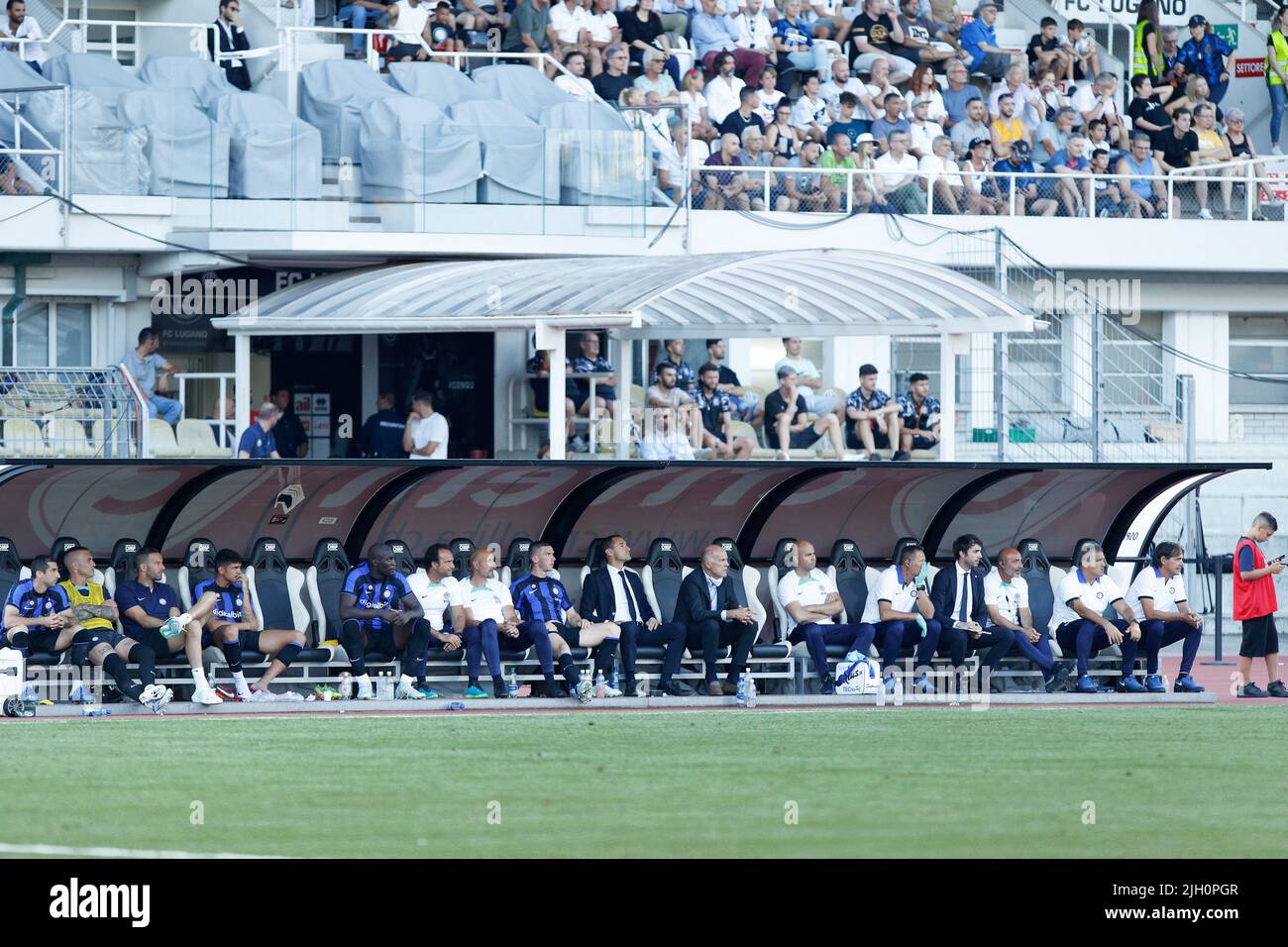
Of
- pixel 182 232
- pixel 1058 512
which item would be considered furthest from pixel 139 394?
pixel 1058 512

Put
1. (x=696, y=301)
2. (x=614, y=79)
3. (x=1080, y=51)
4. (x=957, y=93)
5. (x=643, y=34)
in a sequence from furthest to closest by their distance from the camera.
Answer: (x=1080, y=51)
(x=957, y=93)
(x=643, y=34)
(x=614, y=79)
(x=696, y=301)

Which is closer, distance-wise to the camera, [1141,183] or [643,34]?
[643,34]

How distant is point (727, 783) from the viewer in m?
12.0

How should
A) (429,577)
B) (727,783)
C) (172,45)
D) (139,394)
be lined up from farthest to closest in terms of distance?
(172,45)
(139,394)
(429,577)
(727,783)

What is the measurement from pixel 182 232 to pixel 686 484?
6496 mm

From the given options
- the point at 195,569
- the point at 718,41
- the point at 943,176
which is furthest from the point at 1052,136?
the point at 195,569

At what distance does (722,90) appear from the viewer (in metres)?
26.4

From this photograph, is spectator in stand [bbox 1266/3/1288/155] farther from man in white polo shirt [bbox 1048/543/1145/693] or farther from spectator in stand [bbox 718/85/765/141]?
man in white polo shirt [bbox 1048/543/1145/693]

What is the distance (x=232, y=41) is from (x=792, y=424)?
295 inches

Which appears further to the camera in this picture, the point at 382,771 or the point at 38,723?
the point at 38,723

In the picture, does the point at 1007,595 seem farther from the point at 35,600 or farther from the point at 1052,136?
the point at 1052,136
